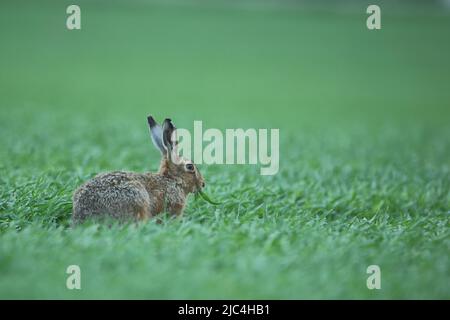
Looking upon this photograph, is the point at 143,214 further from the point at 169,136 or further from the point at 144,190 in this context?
the point at 169,136

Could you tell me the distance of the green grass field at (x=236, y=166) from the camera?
5.15 meters

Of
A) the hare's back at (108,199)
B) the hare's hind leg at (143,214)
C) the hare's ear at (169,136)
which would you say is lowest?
the hare's hind leg at (143,214)

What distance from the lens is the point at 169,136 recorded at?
6.92 m

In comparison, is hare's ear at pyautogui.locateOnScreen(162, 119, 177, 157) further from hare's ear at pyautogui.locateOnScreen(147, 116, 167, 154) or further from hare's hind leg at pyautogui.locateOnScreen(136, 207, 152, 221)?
hare's hind leg at pyautogui.locateOnScreen(136, 207, 152, 221)

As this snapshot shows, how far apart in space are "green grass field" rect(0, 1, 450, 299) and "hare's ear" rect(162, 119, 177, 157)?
0.79 m

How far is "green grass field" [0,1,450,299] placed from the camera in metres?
5.15

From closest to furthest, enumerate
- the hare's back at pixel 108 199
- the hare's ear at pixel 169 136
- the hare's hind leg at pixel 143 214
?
1. the hare's back at pixel 108 199
2. the hare's hind leg at pixel 143 214
3. the hare's ear at pixel 169 136

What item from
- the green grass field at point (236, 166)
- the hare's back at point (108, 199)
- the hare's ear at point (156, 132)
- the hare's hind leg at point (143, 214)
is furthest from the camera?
the hare's ear at point (156, 132)

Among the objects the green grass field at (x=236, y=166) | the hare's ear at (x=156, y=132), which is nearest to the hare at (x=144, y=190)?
the hare's ear at (x=156, y=132)

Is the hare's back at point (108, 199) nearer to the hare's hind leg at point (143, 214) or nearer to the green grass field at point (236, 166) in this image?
the hare's hind leg at point (143, 214)

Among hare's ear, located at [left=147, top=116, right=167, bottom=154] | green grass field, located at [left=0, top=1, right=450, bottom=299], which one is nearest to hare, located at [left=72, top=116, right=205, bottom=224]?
hare's ear, located at [left=147, top=116, right=167, bottom=154]

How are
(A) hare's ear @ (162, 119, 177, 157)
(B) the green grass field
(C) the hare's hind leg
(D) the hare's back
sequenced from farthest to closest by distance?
(A) hare's ear @ (162, 119, 177, 157)
(C) the hare's hind leg
(D) the hare's back
(B) the green grass field

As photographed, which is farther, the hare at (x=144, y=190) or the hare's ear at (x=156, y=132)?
the hare's ear at (x=156, y=132)
